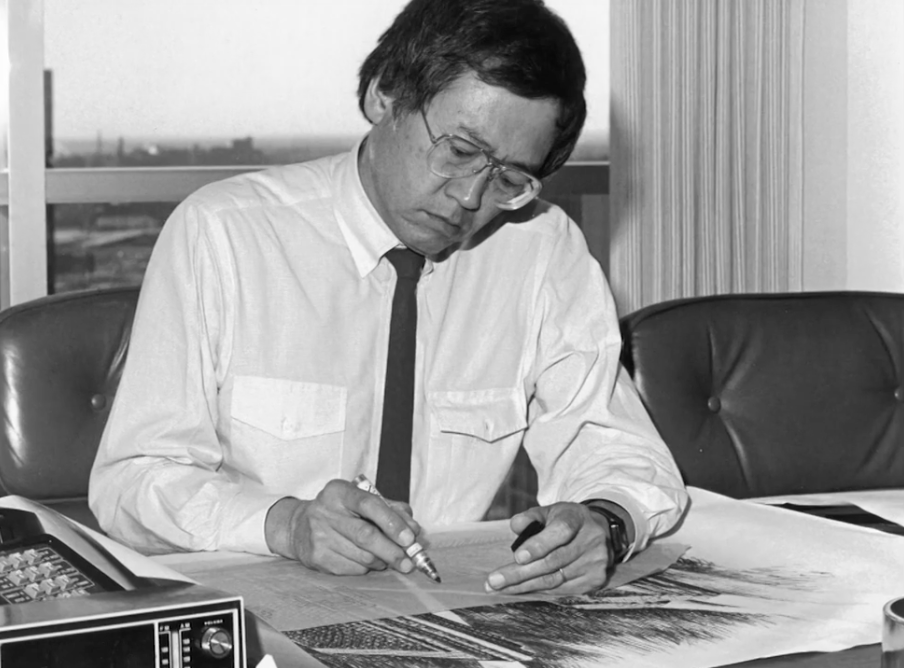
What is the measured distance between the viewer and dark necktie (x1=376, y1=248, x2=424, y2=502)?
1.64m

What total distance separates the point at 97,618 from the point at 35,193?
292cm

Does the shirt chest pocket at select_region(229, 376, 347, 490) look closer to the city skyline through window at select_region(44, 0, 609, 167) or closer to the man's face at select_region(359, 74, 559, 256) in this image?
the man's face at select_region(359, 74, 559, 256)

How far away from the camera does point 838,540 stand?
1.31 metres

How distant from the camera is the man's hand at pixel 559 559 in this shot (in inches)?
44.0

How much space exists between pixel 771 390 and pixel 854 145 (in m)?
1.78

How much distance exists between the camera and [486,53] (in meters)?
1.45

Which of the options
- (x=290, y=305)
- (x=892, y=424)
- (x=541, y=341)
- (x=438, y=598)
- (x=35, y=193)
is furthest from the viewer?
(x=35, y=193)

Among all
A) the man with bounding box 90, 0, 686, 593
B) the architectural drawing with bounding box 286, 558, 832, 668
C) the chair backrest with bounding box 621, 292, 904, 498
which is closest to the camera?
the architectural drawing with bounding box 286, 558, 832, 668

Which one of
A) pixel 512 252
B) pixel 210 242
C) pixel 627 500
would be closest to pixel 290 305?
pixel 210 242

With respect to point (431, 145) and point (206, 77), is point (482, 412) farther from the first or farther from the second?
point (206, 77)

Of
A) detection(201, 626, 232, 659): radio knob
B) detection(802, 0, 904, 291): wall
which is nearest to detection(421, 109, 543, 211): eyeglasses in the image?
detection(201, 626, 232, 659): radio knob

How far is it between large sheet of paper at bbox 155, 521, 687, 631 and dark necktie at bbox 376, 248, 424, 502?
28 centimetres

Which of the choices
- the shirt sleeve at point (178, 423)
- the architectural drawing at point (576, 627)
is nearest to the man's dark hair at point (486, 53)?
the shirt sleeve at point (178, 423)

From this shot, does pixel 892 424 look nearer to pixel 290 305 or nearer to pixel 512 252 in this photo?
pixel 512 252
